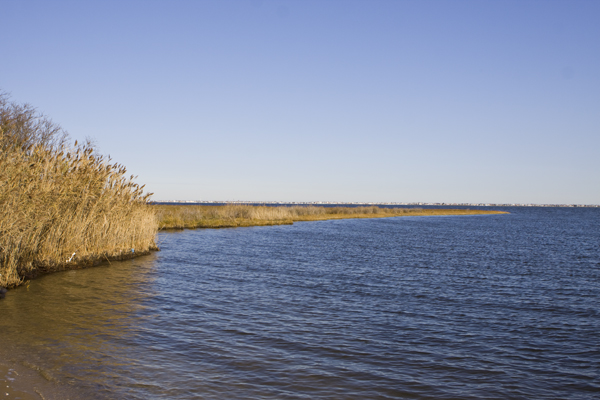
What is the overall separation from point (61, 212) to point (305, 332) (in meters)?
11.6

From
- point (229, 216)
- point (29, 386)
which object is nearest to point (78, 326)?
point (29, 386)

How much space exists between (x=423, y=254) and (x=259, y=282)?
585 inches

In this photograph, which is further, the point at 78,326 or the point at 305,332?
the point at 305,332

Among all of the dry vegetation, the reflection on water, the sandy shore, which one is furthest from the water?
the dry vegetation

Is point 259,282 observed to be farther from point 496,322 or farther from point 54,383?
point 54,383

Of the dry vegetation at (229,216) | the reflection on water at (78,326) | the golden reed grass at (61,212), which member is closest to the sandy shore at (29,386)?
the reflection on water at (78,326)

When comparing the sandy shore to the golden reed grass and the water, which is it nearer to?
the water

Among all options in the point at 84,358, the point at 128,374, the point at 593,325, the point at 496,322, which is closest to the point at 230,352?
the point at 128,374

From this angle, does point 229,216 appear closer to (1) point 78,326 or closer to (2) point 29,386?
(1) point 78,326

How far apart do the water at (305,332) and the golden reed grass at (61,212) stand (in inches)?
36.3

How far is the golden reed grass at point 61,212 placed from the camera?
13320 millimetres

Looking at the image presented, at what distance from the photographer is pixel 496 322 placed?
1226 cm

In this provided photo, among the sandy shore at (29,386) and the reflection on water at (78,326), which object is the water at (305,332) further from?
the sandy shore at (29,386)

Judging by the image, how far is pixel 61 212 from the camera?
16.9 meters
